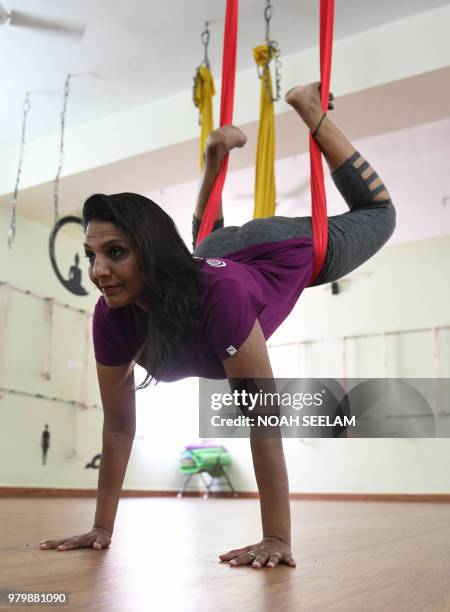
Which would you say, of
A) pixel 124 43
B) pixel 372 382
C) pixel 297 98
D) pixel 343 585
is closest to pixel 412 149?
pixel 124 43

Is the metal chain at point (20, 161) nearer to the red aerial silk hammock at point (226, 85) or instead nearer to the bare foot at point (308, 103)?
the red aerial silk hammock at point (226, 85)

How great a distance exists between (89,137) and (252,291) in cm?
416

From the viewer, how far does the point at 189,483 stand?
8250 mm

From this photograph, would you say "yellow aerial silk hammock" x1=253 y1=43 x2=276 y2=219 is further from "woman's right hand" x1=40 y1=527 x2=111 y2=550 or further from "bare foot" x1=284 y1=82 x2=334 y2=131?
"woman's right hand" x1=40 y1=527 x2=111 y2=550

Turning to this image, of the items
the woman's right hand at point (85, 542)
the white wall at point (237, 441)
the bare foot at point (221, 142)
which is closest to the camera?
the woman's right hand at point (85, 542)

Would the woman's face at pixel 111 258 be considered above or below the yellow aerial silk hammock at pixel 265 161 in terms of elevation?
below

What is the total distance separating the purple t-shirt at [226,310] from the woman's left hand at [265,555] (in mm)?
368

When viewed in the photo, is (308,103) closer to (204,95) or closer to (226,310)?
(226,310)

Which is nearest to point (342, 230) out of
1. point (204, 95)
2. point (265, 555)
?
point (265, 555)

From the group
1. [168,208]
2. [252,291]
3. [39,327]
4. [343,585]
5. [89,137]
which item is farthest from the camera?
[168,208]

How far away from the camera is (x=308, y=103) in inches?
82.8

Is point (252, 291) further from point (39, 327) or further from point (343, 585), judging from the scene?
point (39, 327)

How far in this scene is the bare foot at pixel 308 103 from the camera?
207 cm

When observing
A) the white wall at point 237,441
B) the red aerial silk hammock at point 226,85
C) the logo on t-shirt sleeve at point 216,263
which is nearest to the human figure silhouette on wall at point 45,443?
the white wall at point 237,441
